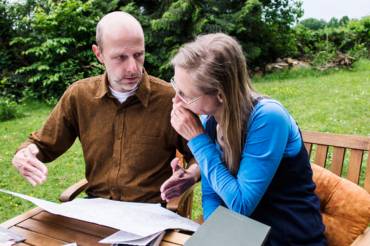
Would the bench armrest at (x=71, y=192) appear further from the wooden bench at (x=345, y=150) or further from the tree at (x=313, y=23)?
the tree at (x=313, y=23)

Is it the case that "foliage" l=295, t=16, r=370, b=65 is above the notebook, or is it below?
below

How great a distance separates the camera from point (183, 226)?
1541 mm

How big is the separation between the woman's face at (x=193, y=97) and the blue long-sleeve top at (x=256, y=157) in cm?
15

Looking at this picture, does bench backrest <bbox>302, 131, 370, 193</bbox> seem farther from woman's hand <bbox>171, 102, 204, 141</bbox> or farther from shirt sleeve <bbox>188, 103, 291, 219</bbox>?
woman's hand <bbox>171, 102, 204, 141</bbox>

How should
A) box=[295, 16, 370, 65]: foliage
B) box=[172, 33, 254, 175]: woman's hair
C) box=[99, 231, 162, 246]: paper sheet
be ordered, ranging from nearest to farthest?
box=[99, 231, 162, 246]: paper sheet → box=[172, 33, 254, 175]: woman's hair → box=[295, 16, 370, 65]: foliage

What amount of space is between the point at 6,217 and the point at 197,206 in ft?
6.20

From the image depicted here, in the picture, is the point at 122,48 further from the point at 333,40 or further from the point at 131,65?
the point at 333,40

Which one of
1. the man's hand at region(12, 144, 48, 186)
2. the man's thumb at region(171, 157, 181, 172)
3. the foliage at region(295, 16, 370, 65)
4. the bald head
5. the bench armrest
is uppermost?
the bald head

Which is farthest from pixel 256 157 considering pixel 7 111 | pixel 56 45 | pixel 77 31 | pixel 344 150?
pixel 77 31

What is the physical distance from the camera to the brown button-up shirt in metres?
2.14

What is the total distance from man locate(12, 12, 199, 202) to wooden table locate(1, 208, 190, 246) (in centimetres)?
49

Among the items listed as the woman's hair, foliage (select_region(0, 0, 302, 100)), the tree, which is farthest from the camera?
the tree

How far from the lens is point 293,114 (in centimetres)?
625

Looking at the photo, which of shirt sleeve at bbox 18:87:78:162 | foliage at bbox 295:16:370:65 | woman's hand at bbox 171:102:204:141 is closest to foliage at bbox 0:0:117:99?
foliage at bbox 295:16:370:65
